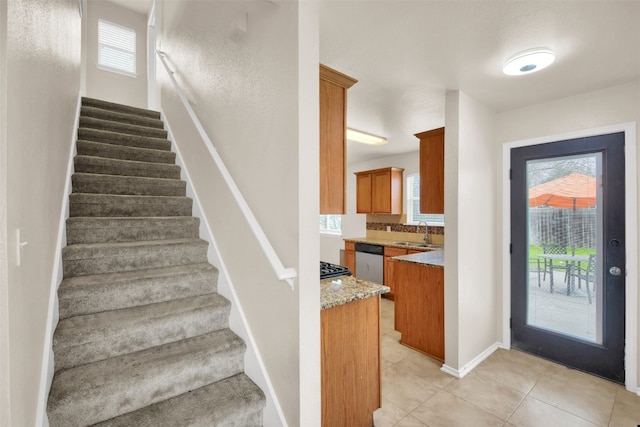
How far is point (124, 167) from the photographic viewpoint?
262 centimetres

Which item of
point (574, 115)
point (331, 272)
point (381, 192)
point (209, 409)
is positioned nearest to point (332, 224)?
point (381, 192)

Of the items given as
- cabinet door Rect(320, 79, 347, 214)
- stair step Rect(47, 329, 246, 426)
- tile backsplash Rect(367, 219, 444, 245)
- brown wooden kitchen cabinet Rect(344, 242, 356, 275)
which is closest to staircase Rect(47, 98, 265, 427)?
stair step Rect(47, 329, 246, 426)

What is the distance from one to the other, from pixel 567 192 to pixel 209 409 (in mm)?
3370

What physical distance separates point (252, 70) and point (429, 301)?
2651 millimetres

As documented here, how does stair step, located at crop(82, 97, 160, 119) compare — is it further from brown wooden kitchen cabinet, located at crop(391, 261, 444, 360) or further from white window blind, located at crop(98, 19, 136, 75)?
brown wooden kitchen cabinet, located at crop(391, 261, 444, 360)

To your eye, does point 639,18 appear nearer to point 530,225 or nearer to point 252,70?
point 530,225

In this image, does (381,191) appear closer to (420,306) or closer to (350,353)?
(420,306)

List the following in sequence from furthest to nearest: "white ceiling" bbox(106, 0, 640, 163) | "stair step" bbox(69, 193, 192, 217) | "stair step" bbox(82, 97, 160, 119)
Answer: "stair step" bbox(82, 97, 160, 119)
"stair step" bbox(69, 193, 192, 217)
"white ceiling" bbox(106, 0, 640, 163)

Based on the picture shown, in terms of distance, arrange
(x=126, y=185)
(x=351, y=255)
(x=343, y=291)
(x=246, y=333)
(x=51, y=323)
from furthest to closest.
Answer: (x=351, y=255), (x=126, y=185), (x=343, y=291), (x=246, y=333), (x=51, y=323)

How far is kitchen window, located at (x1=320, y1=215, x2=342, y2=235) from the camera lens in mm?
6735

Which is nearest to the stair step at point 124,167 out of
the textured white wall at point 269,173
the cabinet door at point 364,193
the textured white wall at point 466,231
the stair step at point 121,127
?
the stair step at point 121,127

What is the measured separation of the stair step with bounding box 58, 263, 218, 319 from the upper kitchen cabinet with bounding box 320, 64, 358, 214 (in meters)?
0.98

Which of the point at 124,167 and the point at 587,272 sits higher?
the point at 124,167

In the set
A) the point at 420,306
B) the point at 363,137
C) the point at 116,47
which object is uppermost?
the point at 116,47
